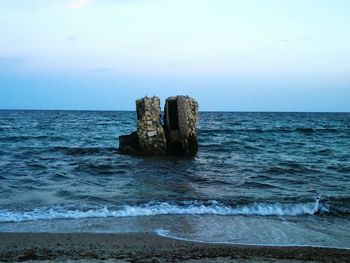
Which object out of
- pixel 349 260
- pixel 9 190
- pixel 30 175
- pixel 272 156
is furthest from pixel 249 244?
pixel 272 156

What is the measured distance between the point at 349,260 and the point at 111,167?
1412cm

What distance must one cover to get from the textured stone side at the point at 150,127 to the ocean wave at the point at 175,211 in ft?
38.6

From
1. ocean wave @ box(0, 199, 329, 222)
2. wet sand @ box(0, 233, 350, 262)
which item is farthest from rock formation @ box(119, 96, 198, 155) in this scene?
wet sand @ box(0, 233, 350, 262)

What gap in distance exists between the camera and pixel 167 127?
24594mm

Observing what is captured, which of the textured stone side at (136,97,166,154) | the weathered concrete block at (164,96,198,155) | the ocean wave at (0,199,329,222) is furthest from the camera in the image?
the weathered concrete block at (164,96,198,155)

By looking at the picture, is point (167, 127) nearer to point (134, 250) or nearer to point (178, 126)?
point (178, 126)

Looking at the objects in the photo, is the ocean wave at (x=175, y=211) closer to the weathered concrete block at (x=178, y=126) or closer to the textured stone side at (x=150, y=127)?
the textured stone side at (x=150, y=127)

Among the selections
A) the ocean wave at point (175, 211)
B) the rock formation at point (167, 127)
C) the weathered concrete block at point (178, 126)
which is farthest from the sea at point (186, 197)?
the weathered concrete block at point (178, 126)

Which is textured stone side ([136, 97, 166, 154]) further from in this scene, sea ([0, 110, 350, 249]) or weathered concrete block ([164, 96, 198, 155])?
sea ([0, 110, 350, 249])

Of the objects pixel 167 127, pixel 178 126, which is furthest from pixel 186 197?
pixel 167 127

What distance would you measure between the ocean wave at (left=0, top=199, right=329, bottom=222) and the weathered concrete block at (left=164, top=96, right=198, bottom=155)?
1194cm

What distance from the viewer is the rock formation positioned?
24.0 meters

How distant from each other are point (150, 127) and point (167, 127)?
115 centimetres

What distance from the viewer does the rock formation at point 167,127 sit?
2397 cm
